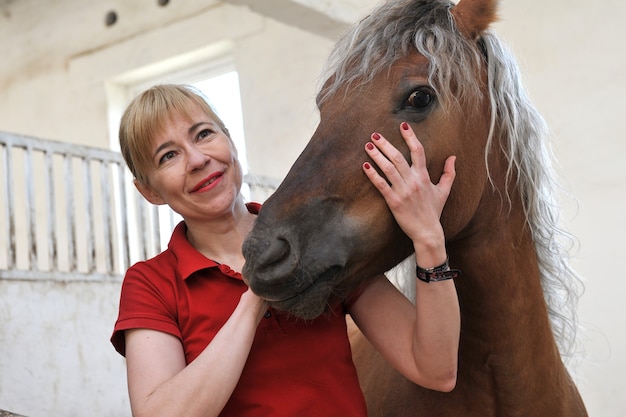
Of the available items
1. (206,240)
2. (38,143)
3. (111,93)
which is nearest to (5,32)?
(111,93)

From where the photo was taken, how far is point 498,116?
1.50 meters

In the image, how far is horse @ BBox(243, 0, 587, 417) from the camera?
1.28 meters

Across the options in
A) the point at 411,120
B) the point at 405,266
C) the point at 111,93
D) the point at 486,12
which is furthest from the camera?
the point at 111,93

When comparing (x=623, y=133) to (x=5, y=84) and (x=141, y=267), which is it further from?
(x=5, y=84)

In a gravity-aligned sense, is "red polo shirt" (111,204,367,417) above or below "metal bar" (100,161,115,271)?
below


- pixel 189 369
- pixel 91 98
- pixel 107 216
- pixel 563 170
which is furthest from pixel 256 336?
pixel 91 98

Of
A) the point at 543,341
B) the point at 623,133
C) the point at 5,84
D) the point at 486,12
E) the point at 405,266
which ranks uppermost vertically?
the point at 5,84

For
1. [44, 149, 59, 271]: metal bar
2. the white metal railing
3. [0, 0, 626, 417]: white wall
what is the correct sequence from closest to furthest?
[0, 0, 626, 417]: white wall → the white metal railing → [44, 149, 59, 271]: metal bar

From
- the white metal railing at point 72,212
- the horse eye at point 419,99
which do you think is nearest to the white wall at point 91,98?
the white metal railing at point 72,212

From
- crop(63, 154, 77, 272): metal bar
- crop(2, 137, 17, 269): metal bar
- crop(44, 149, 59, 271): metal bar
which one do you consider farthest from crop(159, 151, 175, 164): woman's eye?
crop(63, 154, 77, 272): metal bar

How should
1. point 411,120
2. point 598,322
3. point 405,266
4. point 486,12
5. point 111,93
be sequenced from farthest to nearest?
1. point 111,93
2. point 598,322
3. point 405,266
4. point 486,12
5. point 411,120

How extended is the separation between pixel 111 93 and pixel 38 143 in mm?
3420

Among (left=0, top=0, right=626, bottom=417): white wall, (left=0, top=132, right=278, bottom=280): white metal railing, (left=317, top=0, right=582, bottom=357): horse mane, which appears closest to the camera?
(left=317, top=0, right=582, bottom=357): horse mane

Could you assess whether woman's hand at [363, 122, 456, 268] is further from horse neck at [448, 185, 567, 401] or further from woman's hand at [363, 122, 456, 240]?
horse neck at [448, 185, 567, 401]
